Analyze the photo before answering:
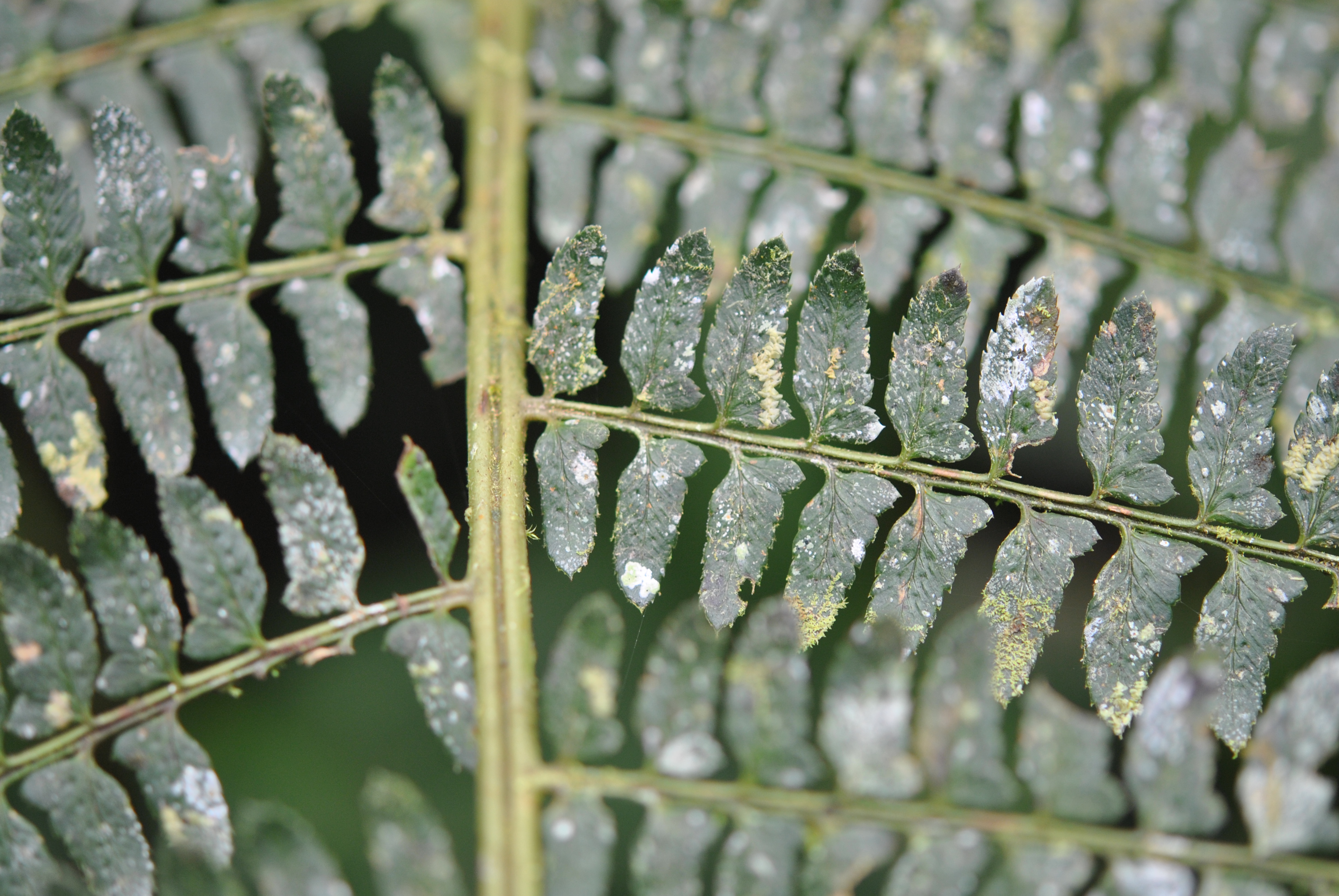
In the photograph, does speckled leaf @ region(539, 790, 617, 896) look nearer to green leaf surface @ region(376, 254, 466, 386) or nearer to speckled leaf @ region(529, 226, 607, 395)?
speckled leaf @ region(529, 226, 607, 395)

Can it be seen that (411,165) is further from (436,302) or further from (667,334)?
(667,334)

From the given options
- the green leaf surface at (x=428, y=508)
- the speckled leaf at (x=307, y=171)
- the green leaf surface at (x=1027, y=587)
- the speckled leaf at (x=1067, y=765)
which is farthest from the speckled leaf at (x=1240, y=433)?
the speckled leaf at (x=307, y=171)

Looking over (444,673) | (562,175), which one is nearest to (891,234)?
(562,175)

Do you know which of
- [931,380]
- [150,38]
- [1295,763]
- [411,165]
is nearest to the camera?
[1295,763]

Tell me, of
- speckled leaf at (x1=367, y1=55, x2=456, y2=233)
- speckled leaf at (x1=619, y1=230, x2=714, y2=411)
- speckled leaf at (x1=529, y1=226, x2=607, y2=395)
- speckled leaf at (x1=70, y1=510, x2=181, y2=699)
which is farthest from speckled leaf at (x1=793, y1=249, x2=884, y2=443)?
speckled leaf at (x1=70, y1=510, x2=181, y2=699)

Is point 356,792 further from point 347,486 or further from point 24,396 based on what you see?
point 24,396

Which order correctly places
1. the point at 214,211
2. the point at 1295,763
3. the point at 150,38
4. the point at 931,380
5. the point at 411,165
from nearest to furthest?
the point at 1295,763
the point at 931,380
the point at 214,211
the point at 411,165
the point at 150,38

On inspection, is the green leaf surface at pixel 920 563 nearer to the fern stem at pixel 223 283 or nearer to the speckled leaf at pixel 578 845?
the speckled leaf at pixel 578 845
